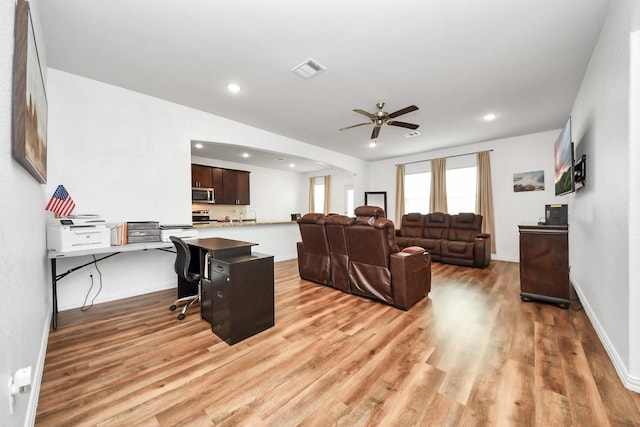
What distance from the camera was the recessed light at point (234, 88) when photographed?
10.7ft

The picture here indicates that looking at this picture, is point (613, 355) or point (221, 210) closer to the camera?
point (613, 355)

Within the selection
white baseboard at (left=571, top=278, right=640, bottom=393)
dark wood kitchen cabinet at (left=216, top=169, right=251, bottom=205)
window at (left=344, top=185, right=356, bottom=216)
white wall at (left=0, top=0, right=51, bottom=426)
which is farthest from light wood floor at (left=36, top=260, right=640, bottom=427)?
window at (left=344, top=185, right=356, bottom=216)

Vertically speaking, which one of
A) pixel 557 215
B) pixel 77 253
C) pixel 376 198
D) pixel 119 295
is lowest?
pixel 119 295

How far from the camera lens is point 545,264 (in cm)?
297

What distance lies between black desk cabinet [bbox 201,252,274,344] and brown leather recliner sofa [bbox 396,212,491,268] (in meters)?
4.36

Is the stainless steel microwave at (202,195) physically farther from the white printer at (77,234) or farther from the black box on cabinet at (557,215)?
the black box on cabinet at (557,215)

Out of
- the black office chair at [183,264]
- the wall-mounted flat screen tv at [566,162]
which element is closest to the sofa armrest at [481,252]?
the wall-mounted flat screen tv at [566,162]

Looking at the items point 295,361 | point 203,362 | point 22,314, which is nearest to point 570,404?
point 295,361

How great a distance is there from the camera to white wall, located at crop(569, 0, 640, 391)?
1.64 meters

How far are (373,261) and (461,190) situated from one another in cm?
448

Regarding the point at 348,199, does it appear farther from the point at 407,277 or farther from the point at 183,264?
the point at 183,264

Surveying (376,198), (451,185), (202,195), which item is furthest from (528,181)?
(202,195)

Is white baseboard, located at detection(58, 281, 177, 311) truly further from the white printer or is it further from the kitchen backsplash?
the kitchen backsplash

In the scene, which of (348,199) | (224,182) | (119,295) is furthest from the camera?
(348,199)
